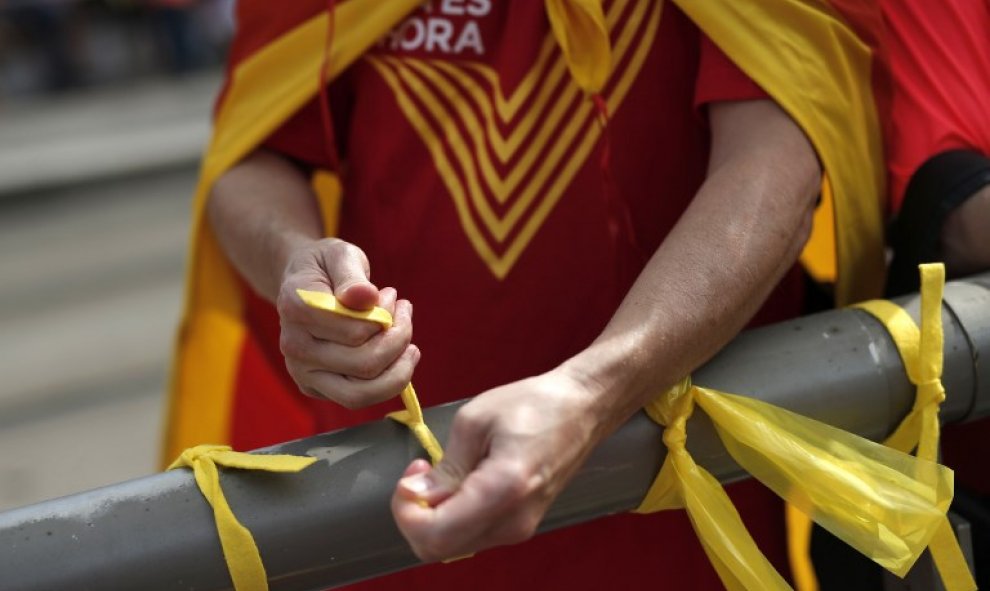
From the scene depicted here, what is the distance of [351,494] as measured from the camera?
104cm

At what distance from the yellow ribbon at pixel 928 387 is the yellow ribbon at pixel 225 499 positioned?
1.72 ft

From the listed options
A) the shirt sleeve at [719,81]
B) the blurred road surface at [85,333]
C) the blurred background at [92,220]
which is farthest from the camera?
the blurred background at [92,220]

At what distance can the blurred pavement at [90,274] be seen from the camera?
436 centimetres

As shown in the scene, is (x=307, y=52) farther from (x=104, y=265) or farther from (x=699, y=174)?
(x=104, y=265)

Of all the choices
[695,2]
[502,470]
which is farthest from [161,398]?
[502,470]

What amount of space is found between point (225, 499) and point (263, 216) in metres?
0.51

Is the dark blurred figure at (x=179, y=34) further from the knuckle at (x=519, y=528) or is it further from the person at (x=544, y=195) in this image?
the knuckle at (x=519, y=528)

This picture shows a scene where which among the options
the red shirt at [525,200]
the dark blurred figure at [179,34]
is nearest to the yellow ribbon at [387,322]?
the red shirt at [525,200]

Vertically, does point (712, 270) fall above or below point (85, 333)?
above

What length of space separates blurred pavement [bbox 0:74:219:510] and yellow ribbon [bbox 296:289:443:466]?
3077 mm

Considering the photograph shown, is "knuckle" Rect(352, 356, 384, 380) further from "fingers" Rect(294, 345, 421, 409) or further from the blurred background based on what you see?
the blurred background

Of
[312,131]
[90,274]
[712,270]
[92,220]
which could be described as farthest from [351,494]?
[92,220]

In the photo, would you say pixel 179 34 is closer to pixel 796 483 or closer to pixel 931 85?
pixel 931 85

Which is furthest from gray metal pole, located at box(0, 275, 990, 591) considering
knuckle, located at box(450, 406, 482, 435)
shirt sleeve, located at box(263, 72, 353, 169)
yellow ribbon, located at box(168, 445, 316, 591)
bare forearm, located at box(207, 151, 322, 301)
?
shirt sleeve, located at box(263, 72, 353, 169)
